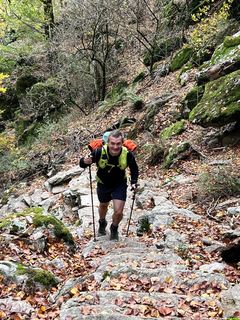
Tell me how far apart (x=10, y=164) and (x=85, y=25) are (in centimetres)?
689

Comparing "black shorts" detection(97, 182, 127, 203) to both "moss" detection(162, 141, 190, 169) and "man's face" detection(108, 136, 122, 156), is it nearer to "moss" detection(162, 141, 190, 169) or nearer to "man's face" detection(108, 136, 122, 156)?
"man's face" detection(108, 136, 122, 156)

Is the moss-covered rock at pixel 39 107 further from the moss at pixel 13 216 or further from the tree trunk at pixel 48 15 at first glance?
the moss at pixel 13 216

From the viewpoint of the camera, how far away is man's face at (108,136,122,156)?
6.70 m

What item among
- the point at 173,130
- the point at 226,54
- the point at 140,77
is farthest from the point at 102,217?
the point at 140,77

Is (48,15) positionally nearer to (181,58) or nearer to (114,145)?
(181,58)

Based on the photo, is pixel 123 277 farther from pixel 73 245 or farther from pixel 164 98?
pixel 164 98

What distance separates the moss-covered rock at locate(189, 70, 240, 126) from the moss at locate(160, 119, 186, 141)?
81.6 inches

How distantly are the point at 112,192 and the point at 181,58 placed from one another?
11819 mm

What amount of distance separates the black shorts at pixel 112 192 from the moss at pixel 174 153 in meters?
4.82

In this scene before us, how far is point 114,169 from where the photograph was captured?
23.6 feet

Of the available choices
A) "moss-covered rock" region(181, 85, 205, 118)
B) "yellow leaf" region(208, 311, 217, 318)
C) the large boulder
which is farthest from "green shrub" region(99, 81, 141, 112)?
"yellow leaf" region(208, 311, 217, 318)

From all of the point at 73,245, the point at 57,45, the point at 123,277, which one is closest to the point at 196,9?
the point at 57,45

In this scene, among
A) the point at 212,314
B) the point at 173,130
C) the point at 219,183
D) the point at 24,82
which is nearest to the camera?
the point at 212,314

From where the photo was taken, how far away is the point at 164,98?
51.5 ft
